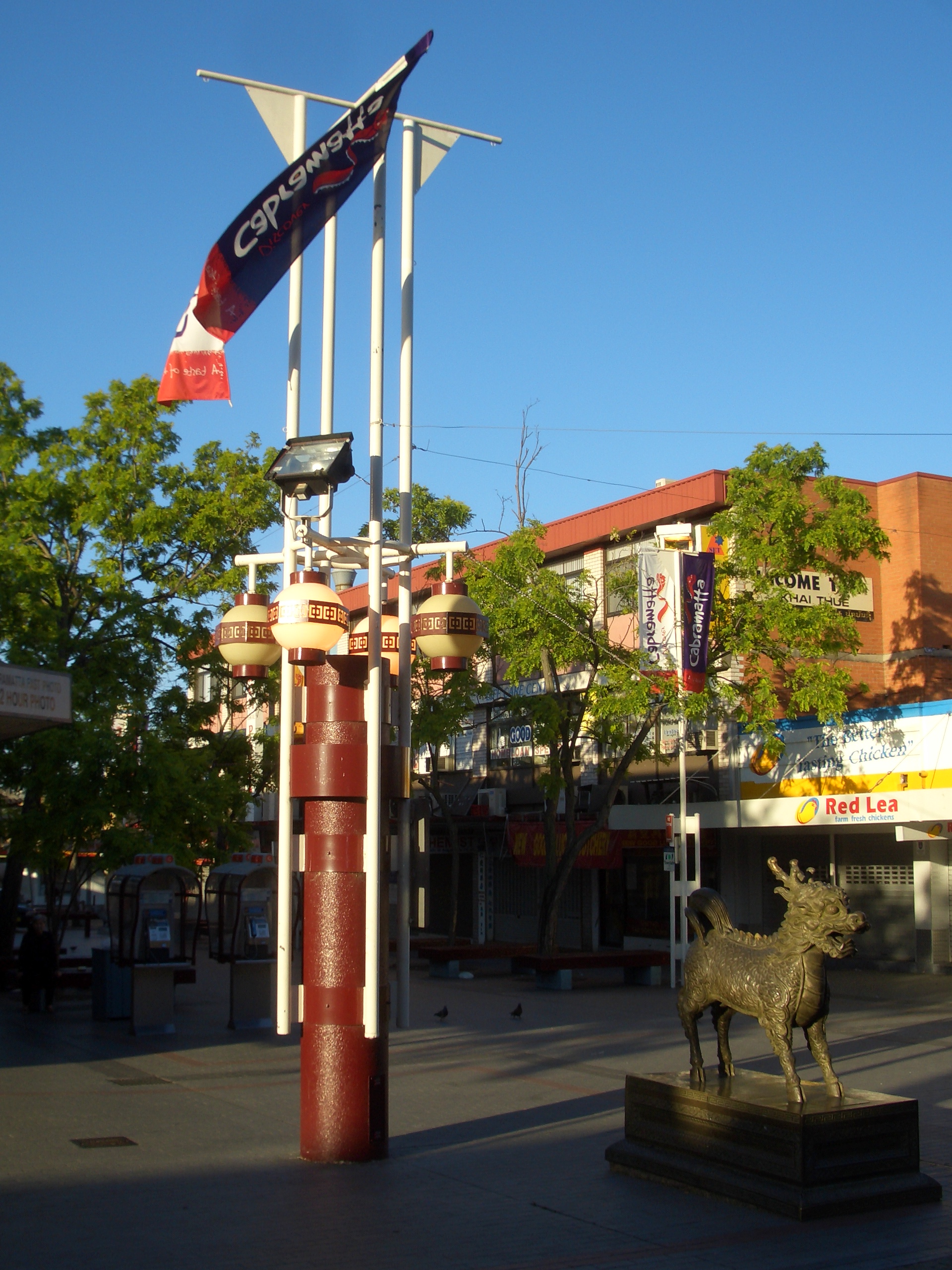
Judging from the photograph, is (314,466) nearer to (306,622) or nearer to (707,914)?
(306,622)

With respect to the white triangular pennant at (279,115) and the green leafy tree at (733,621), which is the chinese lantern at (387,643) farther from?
the green leafy tree at (733,621)

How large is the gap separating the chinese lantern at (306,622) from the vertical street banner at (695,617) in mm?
14045

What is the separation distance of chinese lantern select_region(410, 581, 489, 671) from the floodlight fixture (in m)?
1.41

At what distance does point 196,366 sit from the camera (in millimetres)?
9266

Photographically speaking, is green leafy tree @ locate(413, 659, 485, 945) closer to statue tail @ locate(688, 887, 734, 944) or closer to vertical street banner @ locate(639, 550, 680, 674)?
vertical street banner @ locate(639, 550, 680, 674)

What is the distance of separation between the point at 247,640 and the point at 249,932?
10204 millimetres

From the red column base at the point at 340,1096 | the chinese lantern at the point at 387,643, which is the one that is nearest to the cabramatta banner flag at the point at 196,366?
the chinese lantern at the point at 387,643

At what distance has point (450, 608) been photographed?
9.95 meters

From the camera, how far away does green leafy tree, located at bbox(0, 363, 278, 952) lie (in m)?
20.8

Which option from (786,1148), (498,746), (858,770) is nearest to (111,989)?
(786,1148)

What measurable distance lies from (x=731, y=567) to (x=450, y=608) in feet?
47.6

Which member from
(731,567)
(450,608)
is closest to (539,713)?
(731,567)

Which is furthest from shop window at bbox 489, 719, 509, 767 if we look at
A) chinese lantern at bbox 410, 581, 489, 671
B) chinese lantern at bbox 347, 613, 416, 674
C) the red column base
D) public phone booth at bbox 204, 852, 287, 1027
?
the red column base

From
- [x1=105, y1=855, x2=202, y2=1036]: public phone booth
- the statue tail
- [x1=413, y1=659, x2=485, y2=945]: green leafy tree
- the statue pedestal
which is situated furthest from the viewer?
[x1=413, y1=659, x2=485, y2=945]: green leafy tree
